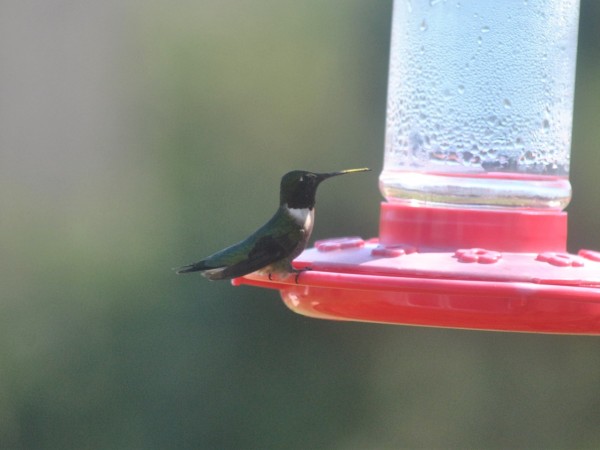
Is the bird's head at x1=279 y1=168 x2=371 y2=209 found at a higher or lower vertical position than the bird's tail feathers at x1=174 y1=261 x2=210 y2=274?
higher

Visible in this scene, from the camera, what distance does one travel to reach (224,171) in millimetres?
8039

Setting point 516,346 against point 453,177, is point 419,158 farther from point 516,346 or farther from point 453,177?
point 516,346

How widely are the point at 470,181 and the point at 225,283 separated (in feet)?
12.3

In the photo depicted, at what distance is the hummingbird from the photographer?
3274mm

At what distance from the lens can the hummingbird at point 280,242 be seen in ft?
10.7

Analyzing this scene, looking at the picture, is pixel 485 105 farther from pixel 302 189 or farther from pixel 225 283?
pixel 225 283

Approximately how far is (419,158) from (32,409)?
4421 millimetres

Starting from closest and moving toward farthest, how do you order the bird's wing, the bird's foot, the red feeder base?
1. the red feeder base
2. the bird's foot
3. the bird's wing

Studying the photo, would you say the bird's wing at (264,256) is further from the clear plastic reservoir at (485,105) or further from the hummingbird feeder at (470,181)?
the clear plastic reservoir at (485,105)

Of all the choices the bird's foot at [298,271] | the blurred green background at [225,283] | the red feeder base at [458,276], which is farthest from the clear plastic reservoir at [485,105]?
the blurred green background at [225,283]

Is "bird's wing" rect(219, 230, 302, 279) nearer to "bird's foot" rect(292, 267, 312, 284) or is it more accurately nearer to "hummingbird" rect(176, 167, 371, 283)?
"hummingbird" rect(176, 167, 371, 283)

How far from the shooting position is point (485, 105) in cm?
362

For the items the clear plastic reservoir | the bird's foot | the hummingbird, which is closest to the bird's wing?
the hummingbird

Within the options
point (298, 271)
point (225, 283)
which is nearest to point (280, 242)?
point (298, 271)
